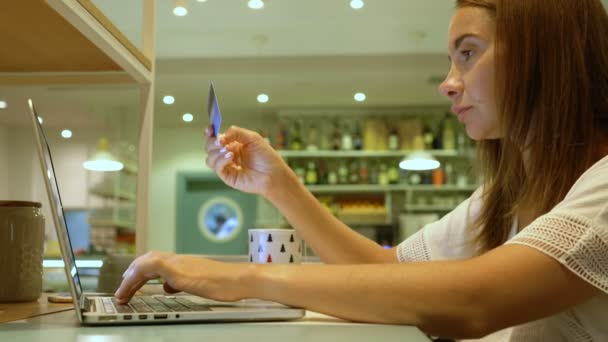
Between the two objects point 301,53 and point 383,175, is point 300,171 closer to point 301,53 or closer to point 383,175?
point 383,175

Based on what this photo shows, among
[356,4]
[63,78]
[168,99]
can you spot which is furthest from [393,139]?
[63,78]

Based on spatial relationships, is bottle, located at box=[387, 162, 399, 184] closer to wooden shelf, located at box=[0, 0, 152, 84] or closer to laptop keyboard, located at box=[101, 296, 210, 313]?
wooden shelf, located at box=[0, 0, 152, 84]

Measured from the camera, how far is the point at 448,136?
6.54 meters

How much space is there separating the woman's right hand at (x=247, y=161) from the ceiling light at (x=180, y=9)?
3.55 metres

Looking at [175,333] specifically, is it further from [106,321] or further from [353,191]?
[353,191]

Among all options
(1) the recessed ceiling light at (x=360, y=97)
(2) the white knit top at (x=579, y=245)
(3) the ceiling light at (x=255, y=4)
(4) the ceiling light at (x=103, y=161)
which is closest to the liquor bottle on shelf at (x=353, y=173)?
(1) the recessed ceiling light at (x=360, y=97)

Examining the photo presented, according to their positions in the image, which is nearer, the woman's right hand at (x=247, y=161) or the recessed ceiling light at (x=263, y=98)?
the woman's right hand at (x=247, y=161)

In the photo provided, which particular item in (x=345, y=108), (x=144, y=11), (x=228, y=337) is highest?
(x=345, y=108)

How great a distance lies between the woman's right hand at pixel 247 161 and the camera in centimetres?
124

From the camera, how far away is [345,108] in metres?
6.77

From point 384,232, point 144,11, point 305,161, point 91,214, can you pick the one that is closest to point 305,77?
point 305,161

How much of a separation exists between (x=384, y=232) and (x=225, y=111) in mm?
2038

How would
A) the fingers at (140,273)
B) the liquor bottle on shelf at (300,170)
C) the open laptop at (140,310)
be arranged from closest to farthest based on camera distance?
the open laptop at (140,310)
the fingers at (140,273)
the liquor bottle on shelf at (300,170)

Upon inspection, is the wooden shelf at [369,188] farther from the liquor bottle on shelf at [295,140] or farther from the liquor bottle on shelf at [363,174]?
the liquor bottle on shelf at [295,140]
